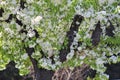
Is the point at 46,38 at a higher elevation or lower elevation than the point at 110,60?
higher

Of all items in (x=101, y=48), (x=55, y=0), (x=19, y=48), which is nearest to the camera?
(x=55, y=0)

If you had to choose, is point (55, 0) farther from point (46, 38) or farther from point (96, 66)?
point (96, 66)

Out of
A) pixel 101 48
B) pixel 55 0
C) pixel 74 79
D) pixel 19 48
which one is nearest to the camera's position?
pixel 55 0

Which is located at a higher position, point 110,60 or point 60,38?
point 60,38

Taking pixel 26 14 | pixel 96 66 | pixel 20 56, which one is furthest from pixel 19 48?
pixel 96 66

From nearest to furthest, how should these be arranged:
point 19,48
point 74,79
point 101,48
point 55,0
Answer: point 55,0 < point 19,48 < point 101,48 < point 74,79

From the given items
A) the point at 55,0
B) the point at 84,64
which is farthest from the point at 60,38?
the point at 84,64

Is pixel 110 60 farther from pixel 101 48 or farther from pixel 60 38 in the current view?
pixel 60 38

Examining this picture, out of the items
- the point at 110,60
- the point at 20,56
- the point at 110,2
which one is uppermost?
the point at 110,2

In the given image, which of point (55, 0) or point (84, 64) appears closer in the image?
point (55, 0)
